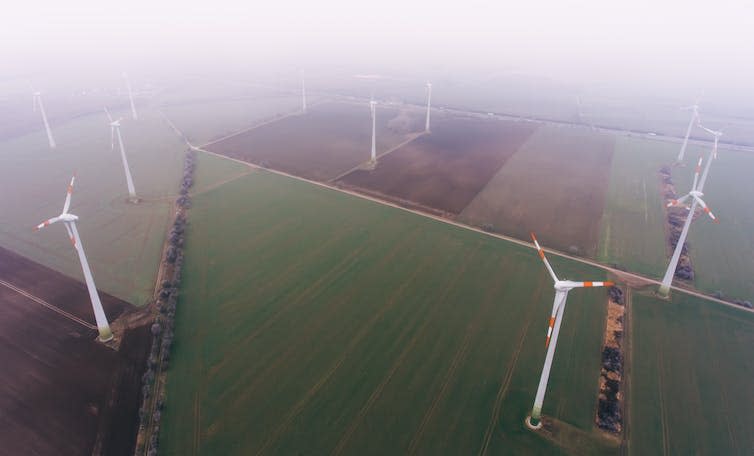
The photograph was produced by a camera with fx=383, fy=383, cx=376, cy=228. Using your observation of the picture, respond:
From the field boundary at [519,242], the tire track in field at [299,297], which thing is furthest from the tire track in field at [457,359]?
the tire track in field at [299,297]

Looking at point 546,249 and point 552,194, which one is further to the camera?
point 552,194

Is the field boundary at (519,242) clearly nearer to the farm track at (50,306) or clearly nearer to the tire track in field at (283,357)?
the tire track in field at (283,357)

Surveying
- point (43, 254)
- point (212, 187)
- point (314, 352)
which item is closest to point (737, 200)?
point (314, 352)

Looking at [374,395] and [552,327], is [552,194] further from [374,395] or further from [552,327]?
[374,395]

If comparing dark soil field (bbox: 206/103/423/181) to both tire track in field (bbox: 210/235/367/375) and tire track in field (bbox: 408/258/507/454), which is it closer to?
tire track in field (bbox: 210/235/367/375)

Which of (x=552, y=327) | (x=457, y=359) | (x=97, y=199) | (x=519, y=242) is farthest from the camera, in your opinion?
(x=97, y=199)

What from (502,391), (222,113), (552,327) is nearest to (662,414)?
(502,391)
